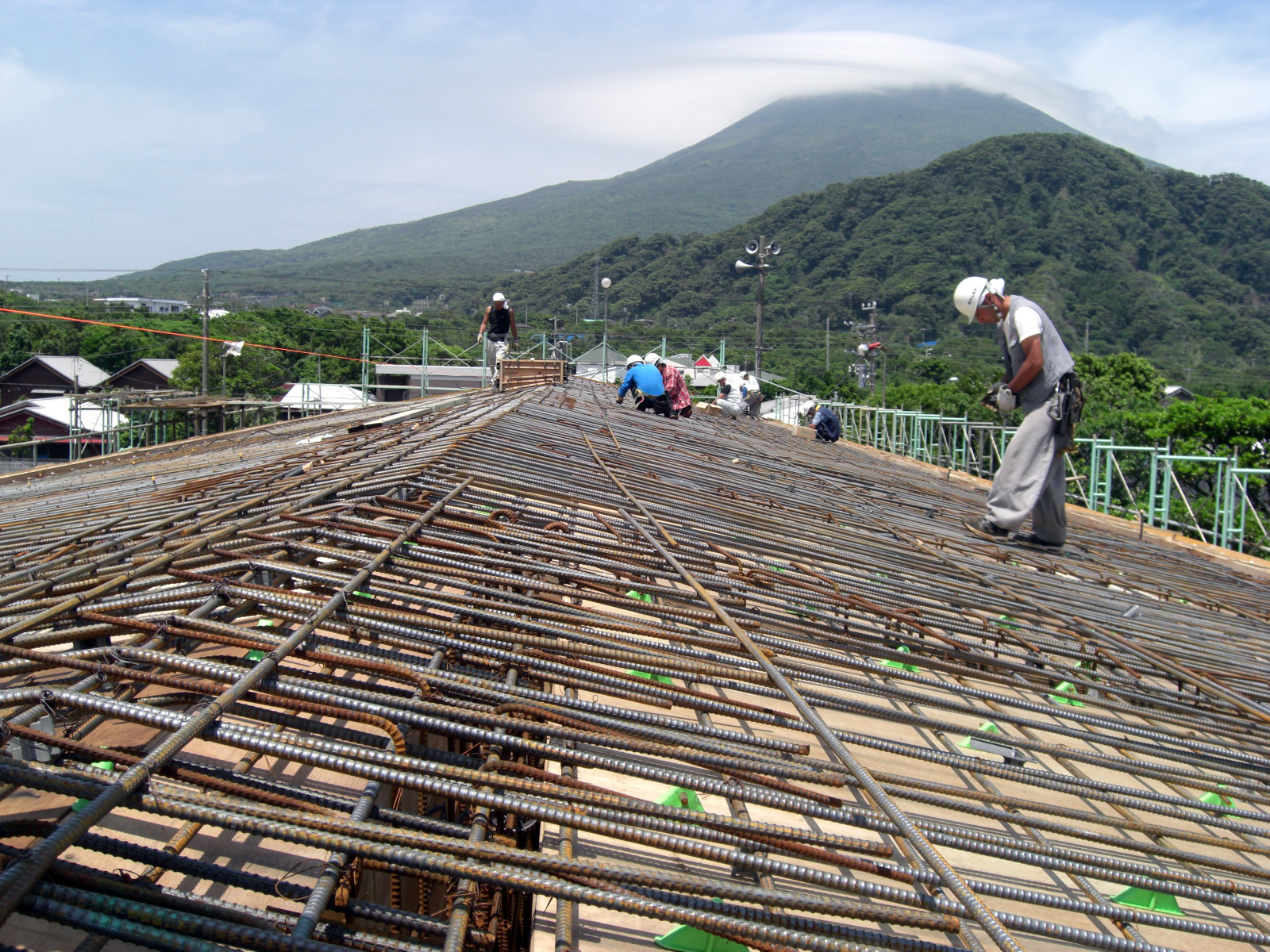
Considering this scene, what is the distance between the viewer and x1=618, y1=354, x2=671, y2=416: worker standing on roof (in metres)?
12.4

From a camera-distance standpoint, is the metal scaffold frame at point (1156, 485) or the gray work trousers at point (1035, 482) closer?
the gray work trousers at point (1035, 482)

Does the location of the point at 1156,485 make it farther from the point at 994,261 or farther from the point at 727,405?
the point at 994,261

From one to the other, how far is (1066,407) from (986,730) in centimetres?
374

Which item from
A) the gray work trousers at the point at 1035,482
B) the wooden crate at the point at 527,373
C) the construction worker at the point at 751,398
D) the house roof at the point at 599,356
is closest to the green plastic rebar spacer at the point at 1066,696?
the gray work trousers at the point at 1035,482

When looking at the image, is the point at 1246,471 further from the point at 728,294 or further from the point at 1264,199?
the point at 1264,199

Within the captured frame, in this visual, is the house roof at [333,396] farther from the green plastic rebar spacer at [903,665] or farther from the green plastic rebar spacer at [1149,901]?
the green plastic rebar spacer at [1149,901]

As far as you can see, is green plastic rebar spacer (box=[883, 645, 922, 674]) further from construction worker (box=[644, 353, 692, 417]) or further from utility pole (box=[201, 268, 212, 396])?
utility pole (box=[201, 268, 212, 396])

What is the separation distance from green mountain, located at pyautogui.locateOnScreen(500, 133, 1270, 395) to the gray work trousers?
57.3 meters

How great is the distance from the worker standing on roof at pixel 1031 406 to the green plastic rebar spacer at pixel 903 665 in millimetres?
3065

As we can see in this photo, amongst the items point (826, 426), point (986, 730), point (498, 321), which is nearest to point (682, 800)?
point (986, 730)

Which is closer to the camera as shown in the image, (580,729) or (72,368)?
(580,729)

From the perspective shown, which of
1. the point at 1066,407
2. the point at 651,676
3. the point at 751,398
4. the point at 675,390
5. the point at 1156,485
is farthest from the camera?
the point at 751,398

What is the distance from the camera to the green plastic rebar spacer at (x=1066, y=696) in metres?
3.47

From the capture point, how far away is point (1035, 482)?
6305 mm
